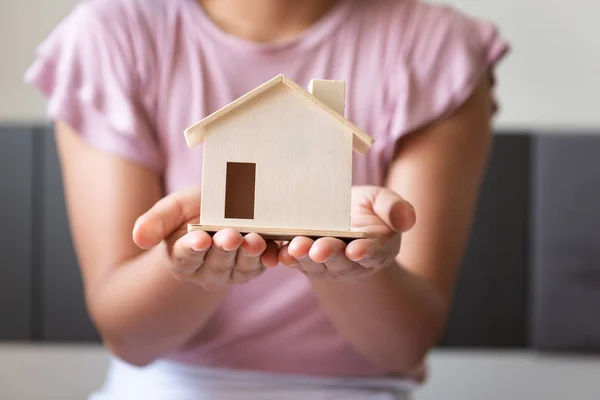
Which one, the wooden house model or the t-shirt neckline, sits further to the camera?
the t-shirt neckline

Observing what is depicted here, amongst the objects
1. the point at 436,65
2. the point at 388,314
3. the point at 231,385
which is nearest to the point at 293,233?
the point at 388,314

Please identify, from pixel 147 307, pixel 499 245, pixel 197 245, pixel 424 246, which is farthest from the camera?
pixel 499 245

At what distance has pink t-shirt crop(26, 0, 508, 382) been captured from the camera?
2.78ft

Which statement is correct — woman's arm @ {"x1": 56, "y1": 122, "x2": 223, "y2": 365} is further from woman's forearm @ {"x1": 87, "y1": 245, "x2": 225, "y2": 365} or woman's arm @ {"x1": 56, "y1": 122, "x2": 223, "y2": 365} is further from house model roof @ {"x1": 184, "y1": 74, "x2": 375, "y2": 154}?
house model roof @ {"x1": 184, "y1": 74, "x2": 375, "y2": 154}

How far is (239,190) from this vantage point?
0.58 meters

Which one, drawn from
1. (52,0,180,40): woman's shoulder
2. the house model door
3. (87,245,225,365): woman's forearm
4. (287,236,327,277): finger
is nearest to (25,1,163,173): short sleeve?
(52,0,180,40): woman's shoulder

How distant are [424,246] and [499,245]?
1.76 feet

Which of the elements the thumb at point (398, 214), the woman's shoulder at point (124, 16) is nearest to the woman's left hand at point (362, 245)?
the thumb at point (398, 214)

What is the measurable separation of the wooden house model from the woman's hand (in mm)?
24

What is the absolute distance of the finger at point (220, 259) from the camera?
45 centimetres

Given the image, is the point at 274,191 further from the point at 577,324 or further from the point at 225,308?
the point at 577,324

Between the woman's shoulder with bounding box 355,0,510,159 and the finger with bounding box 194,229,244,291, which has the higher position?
the woman's shoulder with bounding box 355,0,510,159

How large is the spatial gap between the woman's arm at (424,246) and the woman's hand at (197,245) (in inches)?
7.1

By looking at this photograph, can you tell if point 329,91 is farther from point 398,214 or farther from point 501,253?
point 501,253
